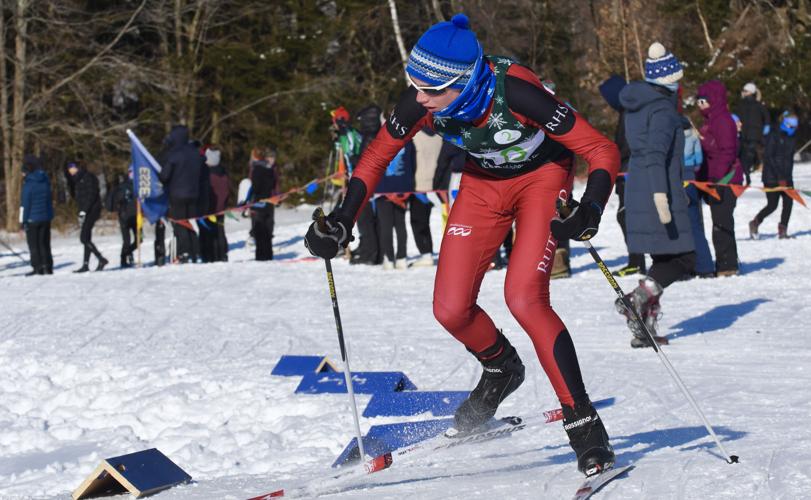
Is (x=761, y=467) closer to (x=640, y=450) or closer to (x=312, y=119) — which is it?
(x=640, y=450)

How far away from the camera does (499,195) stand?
4.51 meters

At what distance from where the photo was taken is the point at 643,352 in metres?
7.14

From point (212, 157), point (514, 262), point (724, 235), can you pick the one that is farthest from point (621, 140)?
point (212, 157)

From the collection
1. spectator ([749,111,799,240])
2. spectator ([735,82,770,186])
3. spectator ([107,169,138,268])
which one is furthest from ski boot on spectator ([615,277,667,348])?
spectator ([107,169,138,268])

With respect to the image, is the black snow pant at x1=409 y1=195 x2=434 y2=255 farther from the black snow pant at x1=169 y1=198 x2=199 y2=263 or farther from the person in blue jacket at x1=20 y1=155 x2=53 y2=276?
the person in blue jacket at x1=20 y1=155 x2=53 y2=276

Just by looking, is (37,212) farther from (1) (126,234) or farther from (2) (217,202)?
(2) (217,202)

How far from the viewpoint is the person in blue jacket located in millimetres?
14531

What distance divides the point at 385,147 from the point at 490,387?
3.59ft

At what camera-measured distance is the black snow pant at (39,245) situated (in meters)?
14.8

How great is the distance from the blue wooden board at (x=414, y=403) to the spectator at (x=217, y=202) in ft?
31.0

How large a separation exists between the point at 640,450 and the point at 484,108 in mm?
1562

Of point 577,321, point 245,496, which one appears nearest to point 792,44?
point 577,321

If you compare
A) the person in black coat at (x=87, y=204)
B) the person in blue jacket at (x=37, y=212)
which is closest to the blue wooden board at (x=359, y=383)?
the person in blue jacket at (x=37, y=212)

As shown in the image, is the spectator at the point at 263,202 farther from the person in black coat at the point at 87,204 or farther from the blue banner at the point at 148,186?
the person in black coat at the point at 87,204
